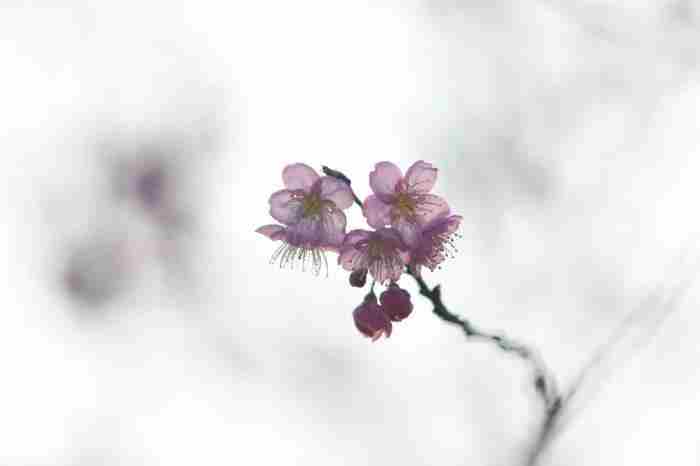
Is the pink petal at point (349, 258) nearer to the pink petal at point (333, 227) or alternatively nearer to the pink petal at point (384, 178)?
the pink petal at point (333, 227)

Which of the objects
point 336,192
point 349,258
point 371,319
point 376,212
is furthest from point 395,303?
point 336,192

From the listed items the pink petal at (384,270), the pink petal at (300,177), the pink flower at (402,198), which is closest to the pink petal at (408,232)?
the pink flower at (402,198)

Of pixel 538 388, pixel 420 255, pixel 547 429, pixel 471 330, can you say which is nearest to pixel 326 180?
pixel 420 255

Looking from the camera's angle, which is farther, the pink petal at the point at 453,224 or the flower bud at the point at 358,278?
the pink petal at the point at 453,224

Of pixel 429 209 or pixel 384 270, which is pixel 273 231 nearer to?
pixel 384 270

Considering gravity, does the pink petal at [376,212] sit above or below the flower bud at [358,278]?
above

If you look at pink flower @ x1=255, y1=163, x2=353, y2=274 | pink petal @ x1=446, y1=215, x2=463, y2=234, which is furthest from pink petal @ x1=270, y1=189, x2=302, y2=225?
pink petal @ x1=446, y1=215, x2=463, y2=234

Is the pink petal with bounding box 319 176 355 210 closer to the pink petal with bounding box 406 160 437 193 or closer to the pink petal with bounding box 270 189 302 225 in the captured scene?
the pink petal with bounding box 270 189 302 225

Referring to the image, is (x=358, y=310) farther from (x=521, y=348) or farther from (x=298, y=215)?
(x=521, y=348)
